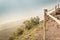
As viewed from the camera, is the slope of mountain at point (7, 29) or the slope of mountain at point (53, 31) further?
the slope of mountain at point (7, 29)

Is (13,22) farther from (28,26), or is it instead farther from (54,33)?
(54,33)

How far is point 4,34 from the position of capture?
12.2 metres

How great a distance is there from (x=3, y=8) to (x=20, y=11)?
1602mm

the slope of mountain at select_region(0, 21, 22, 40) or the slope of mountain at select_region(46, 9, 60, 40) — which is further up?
the slope of mountain at select_region(46, 9, 60, 40)

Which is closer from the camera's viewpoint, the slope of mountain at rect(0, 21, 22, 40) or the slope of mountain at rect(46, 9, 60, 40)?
the slope of mountain at rect(46, 9, 60, 40)

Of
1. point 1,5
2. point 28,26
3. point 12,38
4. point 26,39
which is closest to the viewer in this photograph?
point 26,39

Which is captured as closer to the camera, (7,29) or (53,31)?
(53,31)

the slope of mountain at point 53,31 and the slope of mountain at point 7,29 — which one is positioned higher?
the slope of mountain at point 53,31

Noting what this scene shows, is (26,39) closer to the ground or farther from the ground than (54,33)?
closer to the ground

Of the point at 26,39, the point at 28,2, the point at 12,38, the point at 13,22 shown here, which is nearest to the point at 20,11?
the point at 28,2

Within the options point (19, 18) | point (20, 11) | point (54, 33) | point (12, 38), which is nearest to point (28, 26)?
point (12, 38)

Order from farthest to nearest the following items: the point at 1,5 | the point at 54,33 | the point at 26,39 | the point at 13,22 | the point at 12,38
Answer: the point at 1,5
the point at 13,22
the point at 12,38
the point at 26,39
the point at 54,33

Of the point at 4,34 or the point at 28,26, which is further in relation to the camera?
the point at 4,34

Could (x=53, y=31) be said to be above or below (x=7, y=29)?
above
